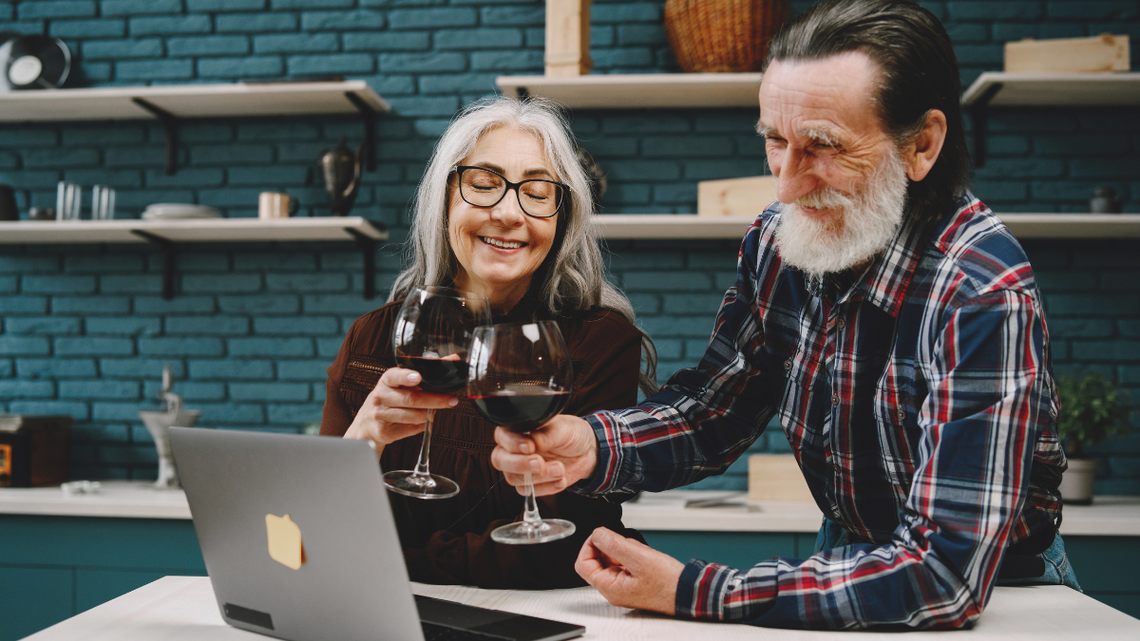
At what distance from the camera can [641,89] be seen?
2703mm

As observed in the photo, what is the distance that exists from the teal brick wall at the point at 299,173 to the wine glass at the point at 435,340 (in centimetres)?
203

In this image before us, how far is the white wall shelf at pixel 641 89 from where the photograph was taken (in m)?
2.61

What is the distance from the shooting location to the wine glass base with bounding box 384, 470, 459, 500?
903mm

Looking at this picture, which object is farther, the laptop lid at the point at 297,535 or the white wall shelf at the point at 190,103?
the white wall shelf at the point at 190,103

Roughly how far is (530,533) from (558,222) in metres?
0.77

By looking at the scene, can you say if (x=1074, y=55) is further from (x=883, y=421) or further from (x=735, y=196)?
(x=883, y=421)

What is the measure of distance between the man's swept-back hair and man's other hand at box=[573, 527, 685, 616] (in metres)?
0.55

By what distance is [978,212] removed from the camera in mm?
998

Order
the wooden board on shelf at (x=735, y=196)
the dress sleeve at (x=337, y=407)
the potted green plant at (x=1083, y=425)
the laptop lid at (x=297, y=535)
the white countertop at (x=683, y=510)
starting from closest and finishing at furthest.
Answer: the laptop lid at (x=297, y=535)
the dress sleeve at (x=337, y=407)
the white countertop at (x=683, y=510)
the potted green plant at (x=1083, y=425)
the wooden board on shelf at (x=735, y=196)

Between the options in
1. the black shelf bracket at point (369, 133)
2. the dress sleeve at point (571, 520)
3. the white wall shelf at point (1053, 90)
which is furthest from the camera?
the black shelf bracket at point (369, 133)

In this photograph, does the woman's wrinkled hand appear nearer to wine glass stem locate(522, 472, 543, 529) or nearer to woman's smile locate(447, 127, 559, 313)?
wine glass stem locate(522, 472, 543, 529)

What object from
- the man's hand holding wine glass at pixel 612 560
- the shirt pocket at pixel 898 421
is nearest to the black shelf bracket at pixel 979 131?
the shirt pocket at pixel 898 421

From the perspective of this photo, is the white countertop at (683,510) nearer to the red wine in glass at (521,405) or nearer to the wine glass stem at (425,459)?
the wine glass stem at (425,459)

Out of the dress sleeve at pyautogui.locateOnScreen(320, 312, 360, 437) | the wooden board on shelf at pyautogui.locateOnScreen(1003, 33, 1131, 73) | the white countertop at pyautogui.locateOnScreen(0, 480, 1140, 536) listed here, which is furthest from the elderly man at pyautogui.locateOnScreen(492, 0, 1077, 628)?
the wooden board on shelf at pyautogui.locateOnScreen(1003, 33, 1131, 73)
